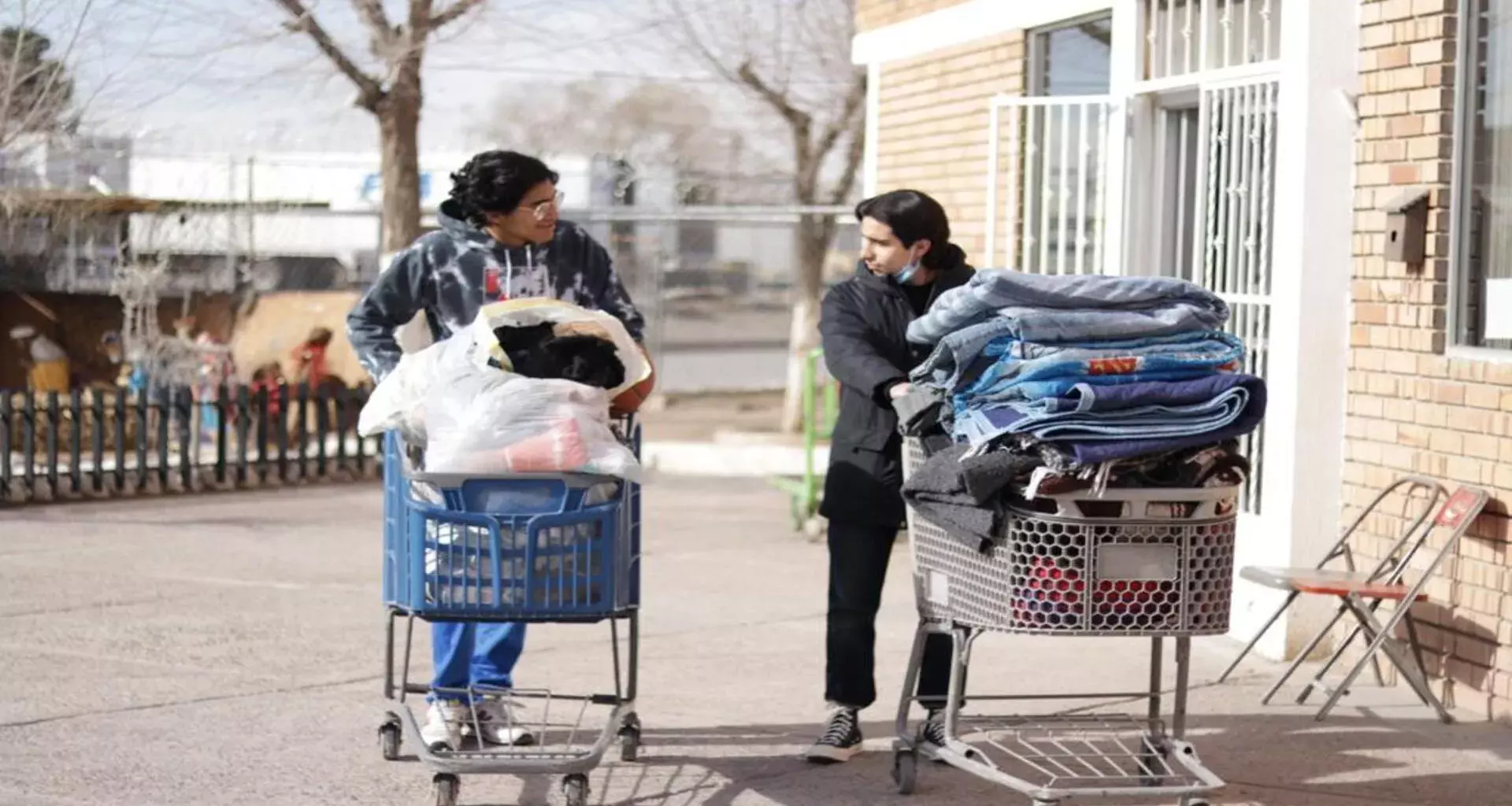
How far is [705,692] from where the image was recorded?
27.3ft

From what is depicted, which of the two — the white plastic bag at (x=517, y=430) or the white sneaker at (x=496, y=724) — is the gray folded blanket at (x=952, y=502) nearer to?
the white plastic bag at (x=517, y=430)

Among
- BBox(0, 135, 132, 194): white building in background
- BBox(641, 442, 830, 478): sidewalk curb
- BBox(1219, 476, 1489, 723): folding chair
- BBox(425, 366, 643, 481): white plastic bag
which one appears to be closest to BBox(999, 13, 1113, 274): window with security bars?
BBox(1219, 476, 1489, 723): folding chair

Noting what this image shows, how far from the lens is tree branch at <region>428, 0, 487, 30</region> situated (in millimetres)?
16344

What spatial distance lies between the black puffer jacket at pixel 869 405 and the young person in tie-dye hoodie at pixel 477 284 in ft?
2.30

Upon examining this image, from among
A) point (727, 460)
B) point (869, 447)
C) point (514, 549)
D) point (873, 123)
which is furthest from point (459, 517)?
point (727, 460)

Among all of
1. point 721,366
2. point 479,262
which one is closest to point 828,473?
point 479,262

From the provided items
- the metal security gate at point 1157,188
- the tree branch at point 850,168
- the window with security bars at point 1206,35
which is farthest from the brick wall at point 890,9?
the tree branch at point 850,168

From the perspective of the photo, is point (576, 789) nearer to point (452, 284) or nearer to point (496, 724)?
point (496, 724)

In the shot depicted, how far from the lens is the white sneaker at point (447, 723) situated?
6871 millimetres

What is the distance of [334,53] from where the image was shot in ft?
54.4

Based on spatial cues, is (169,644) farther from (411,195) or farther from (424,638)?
(411,195)

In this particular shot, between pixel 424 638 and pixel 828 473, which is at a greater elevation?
pixel 828 473

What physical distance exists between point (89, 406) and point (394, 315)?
857 cm

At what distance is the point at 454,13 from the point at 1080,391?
1156 centimetres
